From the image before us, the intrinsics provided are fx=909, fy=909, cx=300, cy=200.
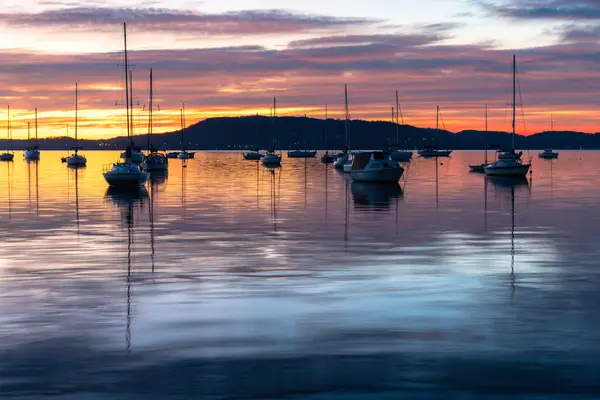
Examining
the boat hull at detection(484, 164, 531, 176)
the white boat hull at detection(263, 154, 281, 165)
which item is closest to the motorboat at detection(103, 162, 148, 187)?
the boat hull at detection(484, 164, 531, 176)

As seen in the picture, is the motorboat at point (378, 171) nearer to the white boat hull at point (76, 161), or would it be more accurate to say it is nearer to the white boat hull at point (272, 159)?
the white boat hull at point (272, 159)

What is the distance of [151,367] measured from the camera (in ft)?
35.3

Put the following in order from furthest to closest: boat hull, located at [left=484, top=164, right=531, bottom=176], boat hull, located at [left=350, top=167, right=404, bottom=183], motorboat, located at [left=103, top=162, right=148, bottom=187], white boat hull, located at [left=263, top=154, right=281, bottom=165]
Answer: white boat hull, located at [left=263, top=154, right=281, bottom=165], boat hull, located at [left=484, top=164, right=531, bottom=176], boat hull, located at [left=350, top=167, right=404, bottom=183], motorboat, located at [left=103, top=162, right=148, bottom=187]

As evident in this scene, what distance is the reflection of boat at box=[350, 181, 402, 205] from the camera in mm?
45188

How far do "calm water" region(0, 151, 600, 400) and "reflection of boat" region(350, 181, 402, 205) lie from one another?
42.5 feet

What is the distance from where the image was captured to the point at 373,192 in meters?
53.5

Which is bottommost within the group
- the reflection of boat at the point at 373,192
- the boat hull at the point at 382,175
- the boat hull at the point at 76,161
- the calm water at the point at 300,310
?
the calm water at the point at 300,310

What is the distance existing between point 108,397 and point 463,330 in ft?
18.1

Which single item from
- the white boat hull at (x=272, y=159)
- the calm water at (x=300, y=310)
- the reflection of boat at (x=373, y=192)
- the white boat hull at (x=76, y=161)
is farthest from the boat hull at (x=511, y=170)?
the white boat hull at (x=76, y=161)

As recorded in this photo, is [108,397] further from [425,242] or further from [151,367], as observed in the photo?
[425,242]

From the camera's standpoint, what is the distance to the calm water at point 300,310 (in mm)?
10195

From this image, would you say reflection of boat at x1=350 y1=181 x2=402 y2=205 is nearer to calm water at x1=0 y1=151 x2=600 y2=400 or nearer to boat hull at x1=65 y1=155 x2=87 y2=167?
calm water at x1=0 y1=151 x2=600 y2=400

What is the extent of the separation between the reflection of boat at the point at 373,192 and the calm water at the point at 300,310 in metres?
13.0

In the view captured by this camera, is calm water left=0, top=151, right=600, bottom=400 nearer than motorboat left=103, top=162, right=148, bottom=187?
Yes
